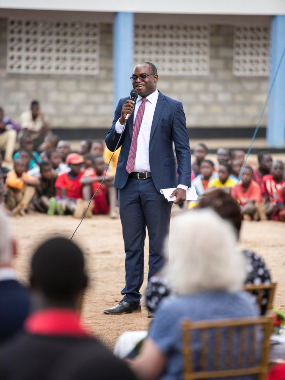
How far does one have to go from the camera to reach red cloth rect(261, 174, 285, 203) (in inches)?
365

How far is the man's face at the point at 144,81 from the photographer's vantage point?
4219 mm

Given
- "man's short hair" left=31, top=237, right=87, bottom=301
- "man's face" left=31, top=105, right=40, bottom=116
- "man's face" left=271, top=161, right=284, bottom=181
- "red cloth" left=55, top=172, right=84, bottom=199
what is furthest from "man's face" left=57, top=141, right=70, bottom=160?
"man's short hair" left=31, top=237, right=87, bottom=301

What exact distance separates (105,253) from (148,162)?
278 centimetres

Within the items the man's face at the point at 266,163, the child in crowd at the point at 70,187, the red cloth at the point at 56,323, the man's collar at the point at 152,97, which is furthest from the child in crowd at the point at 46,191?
the red cloth at the point at 56,323

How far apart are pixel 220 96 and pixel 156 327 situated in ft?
44.3

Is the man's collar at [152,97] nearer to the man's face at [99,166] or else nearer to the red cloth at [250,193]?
the red cloth at [250,193]

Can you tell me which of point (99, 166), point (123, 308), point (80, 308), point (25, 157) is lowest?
point (123, 308)

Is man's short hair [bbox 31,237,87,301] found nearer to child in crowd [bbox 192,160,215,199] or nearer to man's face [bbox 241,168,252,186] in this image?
child in crowd [bbox 192,160,215,199]

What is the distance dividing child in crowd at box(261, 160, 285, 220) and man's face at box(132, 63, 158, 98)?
5.25 meters

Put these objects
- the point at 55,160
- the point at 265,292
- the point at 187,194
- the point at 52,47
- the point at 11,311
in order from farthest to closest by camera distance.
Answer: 1. the point at 52,47
2. the point at 55,160
3. the point at 187,194
4. the point at 265,292
5. the point at 11,311

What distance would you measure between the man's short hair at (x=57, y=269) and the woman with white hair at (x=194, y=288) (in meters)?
0.35

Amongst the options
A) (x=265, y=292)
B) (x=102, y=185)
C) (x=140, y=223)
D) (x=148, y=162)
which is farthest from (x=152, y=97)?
(x=102, y=185)

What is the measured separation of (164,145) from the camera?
4.32m

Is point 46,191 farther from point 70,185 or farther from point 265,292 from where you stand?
point 265,292
